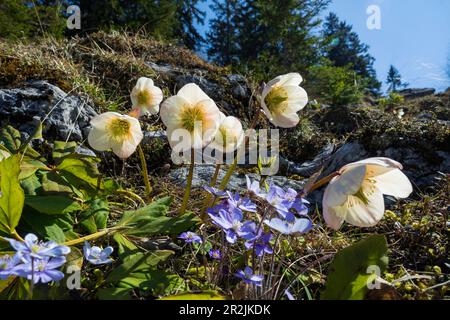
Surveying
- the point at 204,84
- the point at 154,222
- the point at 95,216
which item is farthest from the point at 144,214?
the point at 204,84

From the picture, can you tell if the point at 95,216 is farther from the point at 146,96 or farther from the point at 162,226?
the point at 146,96

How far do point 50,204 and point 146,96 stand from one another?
0.73m

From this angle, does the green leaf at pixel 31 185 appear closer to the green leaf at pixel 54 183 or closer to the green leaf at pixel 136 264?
the green leaf at pixel 54 183

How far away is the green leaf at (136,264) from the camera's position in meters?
0.90

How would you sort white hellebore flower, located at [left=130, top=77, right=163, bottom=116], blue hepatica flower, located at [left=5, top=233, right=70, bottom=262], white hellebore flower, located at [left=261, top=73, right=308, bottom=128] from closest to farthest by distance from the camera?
1. blue hepatica flower, located at [left=5, top=233, right=70, bottom=262]
2. white hellebore flower, located at [left=261, top=73, right=308, bottom=128]
3. white hellebore flower, located at [left=130, top=77, right=163, bottom=116]

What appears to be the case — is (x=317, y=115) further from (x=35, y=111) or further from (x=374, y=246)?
(x=374, y=246)

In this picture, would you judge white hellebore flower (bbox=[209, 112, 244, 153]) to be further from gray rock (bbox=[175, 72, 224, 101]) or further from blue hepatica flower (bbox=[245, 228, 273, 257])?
gray rock (bbox=[175, 72, 224, 101])

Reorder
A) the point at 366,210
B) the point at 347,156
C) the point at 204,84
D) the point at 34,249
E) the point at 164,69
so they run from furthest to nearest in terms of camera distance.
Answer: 1. the point at 164,69
2. the point at 204,84
3. the point at 347,156
4. the point at 366,210
5. the point at 34,249

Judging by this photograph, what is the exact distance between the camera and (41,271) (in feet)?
2.43

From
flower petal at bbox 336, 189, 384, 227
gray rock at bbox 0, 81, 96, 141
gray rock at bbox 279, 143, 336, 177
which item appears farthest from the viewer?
gray rock at bbox 279, 143, 336, 177

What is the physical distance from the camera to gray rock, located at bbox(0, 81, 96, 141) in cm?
198

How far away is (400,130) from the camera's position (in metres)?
2.44

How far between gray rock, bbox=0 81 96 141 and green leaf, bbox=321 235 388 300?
1594 millimetres
